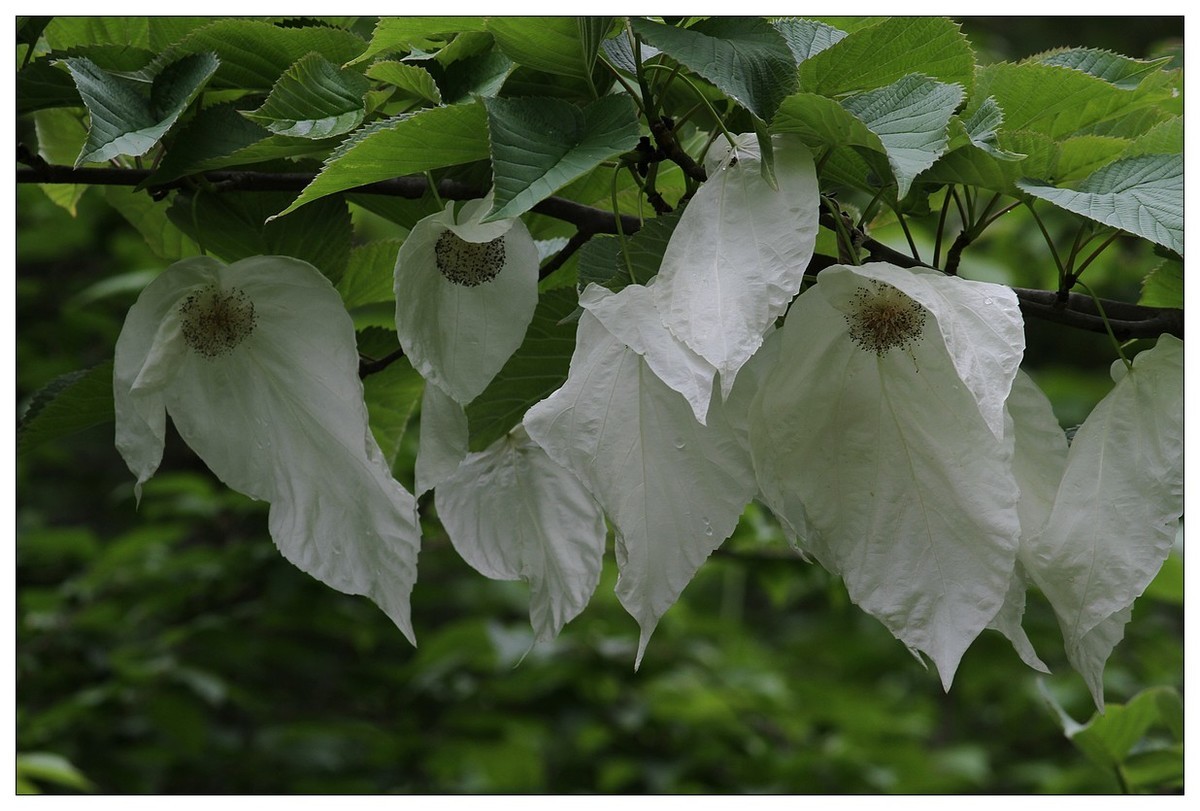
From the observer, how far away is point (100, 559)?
68.1 inches

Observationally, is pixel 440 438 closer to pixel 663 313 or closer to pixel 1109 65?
pixel 663 313

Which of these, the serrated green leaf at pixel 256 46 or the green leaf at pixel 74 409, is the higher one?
the serrated green leaf at pixel 256 46

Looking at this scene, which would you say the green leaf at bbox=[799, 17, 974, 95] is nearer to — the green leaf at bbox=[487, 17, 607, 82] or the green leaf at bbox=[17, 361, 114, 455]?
the green leaf at bbox=[487, 17, 607, 82]

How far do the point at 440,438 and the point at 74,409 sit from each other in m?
0.25

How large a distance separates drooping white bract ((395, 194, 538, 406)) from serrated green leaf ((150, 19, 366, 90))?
0.14 metres

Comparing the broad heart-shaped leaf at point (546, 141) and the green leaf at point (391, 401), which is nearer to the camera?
the broad heart-shaped leaf at point (546, 141)

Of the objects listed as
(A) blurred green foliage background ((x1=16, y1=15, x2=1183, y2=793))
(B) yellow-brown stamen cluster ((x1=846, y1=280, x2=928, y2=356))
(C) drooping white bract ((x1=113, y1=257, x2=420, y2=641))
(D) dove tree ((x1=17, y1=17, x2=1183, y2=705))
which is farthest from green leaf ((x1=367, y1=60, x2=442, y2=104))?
(A) blurred green foliage background ((x1=16, y1=15, x2=1183, y2=793))

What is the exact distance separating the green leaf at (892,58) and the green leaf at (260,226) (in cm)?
27

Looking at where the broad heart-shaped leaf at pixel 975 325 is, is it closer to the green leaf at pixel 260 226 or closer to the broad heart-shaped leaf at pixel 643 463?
the broad heart-shaped leaf at pixel 643 463

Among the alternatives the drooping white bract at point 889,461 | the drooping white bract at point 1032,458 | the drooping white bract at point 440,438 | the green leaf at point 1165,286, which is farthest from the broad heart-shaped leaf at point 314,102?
the green leaf at point 1165,286

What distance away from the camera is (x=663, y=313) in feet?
1.61

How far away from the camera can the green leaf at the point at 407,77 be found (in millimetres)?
548

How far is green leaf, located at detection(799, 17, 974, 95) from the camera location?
56cm

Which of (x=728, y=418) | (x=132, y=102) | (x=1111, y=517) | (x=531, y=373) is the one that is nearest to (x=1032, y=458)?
(x=1111, y=517)
